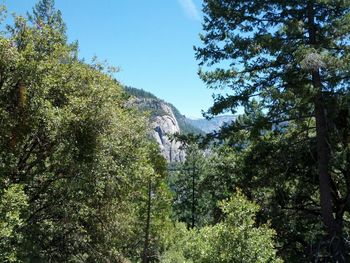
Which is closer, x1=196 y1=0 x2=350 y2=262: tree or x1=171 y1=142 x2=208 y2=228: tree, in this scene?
x1=196 y1=0 x2=350 y2=262: tree

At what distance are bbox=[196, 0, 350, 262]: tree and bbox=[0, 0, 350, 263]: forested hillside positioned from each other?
0.04 meters

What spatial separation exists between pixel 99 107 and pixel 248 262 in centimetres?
654

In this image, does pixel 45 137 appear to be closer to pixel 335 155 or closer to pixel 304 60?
pixel 304 60

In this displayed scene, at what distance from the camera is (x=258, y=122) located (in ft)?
46.6

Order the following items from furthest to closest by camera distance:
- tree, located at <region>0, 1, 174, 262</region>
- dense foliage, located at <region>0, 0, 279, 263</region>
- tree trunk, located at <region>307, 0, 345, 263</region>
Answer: tree trunk, located at <region>307, 0, 345, 263</region> < tree, located at <region>0, 1, 174, 262</region> < dense foliage, located at <region>0, 0, 279, 263</region>

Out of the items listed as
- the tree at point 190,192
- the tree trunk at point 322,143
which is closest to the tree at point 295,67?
the tree trunk at point 322,143

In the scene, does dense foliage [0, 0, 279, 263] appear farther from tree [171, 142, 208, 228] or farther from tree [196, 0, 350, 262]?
tree [171, 142, 208, 228]

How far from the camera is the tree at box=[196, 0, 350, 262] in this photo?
41.8ft

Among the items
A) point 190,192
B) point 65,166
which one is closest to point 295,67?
point 65,166

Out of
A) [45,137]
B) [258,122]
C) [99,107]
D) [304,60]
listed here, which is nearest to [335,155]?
[258,122]

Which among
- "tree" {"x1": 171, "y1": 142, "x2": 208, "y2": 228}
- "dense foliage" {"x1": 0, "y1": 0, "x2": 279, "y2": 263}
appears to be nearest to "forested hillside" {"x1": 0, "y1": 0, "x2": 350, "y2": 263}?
"dense foliage" {"x1": 0, "y1": 0, "x2": 279, "y2": 263}

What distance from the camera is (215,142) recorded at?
1560cm

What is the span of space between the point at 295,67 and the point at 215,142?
4127 mm

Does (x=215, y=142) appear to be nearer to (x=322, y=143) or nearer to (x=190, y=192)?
(x=322, y=143)
